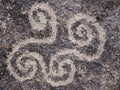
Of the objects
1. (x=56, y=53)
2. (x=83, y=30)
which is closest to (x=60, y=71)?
(x=56, y=53)

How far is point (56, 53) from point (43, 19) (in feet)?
0.44

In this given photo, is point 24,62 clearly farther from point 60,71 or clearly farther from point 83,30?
point 83,30

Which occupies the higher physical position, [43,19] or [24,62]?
[43,19]

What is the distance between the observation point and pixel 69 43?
154cm

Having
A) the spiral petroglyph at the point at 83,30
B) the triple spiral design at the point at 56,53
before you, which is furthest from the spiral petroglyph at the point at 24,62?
the spiral petroglyph at the point at 83,30

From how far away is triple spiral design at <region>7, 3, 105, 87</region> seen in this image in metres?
1.53

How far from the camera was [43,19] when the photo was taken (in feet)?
5.04

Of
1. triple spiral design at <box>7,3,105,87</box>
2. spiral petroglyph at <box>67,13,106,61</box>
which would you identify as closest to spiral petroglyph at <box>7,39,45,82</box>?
triple spiral design at <box>7,3,105,87</box>

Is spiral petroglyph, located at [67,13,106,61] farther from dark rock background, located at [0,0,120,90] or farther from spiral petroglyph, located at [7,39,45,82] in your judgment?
spiral petroglyph, located at [7,39,45,82]

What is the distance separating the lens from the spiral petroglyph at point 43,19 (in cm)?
153

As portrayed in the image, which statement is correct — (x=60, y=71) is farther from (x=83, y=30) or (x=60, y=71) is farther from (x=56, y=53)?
(x=83, y=30)

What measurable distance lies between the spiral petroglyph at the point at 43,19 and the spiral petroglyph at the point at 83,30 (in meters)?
0.06

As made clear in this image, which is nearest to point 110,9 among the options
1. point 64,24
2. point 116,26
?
point 116,26

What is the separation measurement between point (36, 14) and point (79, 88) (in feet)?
1.05
